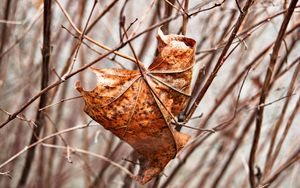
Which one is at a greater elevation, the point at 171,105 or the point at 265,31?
the point at 171,105

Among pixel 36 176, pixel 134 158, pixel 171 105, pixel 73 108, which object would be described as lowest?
pixel 36 176

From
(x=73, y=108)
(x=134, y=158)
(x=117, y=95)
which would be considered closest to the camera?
(x=117, y=95)

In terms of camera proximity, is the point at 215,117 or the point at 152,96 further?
the point at 215,117

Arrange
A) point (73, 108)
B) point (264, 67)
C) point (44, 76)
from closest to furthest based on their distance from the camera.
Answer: point (44, 76)
point (264, 67)
point (73, 108)

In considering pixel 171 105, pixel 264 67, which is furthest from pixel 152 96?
pixel 264 67

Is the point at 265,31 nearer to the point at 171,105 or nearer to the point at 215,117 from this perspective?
the point at 215,117

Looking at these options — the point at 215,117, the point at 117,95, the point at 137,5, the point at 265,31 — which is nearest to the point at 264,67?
the point at 265,31

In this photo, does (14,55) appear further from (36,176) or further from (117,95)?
(117,95)
